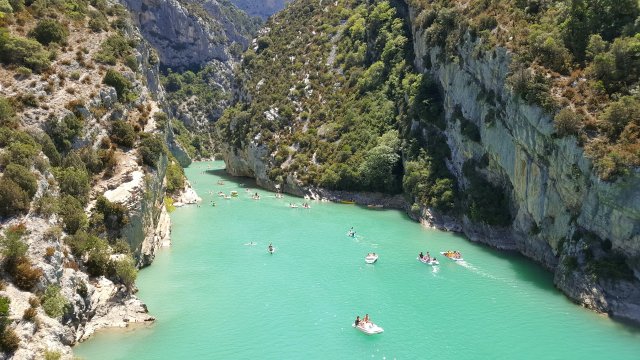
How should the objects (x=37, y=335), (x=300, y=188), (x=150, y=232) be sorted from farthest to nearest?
(x=300, y=188) → (x=150, y=232) → (x=37, y=335)

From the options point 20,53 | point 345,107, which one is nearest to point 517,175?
point 345,107

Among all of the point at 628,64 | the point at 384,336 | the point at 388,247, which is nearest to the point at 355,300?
the point at 384,336

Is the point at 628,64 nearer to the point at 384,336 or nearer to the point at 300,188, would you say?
the point at 384,336

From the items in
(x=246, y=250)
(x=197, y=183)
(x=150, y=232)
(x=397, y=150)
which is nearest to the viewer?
(x=150, y=232)

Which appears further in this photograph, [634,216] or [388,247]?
[388,247]

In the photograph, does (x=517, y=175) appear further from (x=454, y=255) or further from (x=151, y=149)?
(x=151, y=149)

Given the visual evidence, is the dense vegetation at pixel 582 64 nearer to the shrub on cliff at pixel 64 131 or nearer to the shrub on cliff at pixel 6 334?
the shrub on cliff at pixel 6 334
